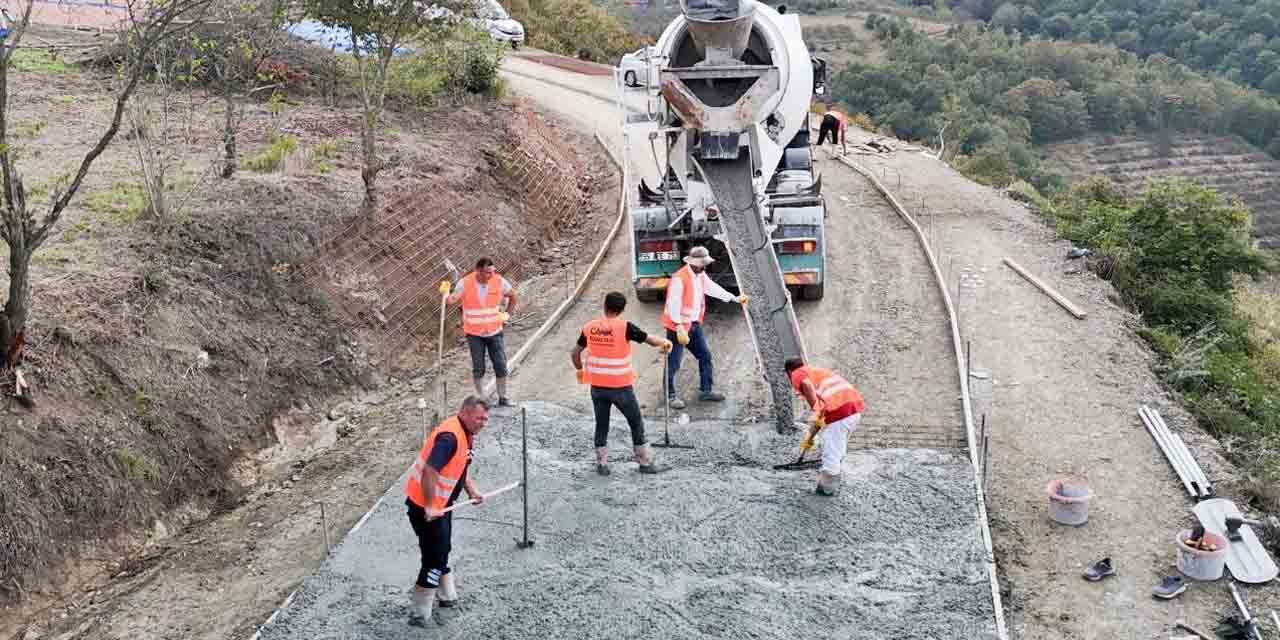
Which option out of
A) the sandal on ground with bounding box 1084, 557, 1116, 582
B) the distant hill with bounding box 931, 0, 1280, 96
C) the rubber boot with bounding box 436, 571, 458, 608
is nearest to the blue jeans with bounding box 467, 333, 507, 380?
the rubber boot with bounding box 436, 571, 458, 608

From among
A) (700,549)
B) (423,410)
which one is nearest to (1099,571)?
(700,549)

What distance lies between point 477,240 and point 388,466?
19.2 ft

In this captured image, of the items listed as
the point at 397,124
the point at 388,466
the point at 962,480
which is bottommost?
the point at 388,466

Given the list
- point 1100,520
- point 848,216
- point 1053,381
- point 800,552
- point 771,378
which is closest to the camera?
point 800,552

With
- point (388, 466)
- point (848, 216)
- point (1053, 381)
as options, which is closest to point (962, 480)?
point (1053, 381)

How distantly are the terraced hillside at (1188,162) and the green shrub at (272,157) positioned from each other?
3966cm

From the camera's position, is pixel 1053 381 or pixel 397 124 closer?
pixel 1053 381

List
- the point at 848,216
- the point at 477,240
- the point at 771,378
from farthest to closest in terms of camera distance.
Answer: the point at 848,216, the point at 477,240, the point at 771,378

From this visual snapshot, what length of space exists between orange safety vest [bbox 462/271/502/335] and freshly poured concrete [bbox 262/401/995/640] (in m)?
1.29

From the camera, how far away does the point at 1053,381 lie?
39.7 ft

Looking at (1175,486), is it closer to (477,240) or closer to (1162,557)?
(1162,557)

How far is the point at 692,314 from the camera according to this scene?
11.1 metres

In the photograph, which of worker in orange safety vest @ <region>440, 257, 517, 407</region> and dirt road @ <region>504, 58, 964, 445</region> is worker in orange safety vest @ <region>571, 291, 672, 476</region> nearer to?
worker in orange safety vest @ <region>440, 257, 517, 407</region>

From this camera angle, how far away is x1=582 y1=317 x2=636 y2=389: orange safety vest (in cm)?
907
